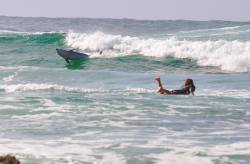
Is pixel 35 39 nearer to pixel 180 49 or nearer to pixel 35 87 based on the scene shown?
pixel 180 49

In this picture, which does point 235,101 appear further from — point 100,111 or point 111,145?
point 111,145

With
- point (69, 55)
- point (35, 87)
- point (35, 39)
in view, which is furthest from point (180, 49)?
point (35, 87)

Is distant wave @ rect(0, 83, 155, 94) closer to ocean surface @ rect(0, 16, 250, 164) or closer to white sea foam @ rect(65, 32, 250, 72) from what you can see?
ocean surface @ rect(0, 16, 250, 164)

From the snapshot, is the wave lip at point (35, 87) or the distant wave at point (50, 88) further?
the wave lip at point (35, 87)

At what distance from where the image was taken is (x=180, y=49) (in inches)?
1566

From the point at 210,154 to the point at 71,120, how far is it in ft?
15.7

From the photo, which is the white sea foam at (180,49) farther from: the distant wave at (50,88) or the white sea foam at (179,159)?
the white sea foam at (179,159)

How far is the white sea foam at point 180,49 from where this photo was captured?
1348 inches

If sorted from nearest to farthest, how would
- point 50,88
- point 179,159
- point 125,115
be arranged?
Answer: point 179,159 → point 125,115 → point 50,88

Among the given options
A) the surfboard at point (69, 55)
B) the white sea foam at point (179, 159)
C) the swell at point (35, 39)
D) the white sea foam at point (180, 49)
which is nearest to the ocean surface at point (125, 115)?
the white sea foam at point (179, 159)

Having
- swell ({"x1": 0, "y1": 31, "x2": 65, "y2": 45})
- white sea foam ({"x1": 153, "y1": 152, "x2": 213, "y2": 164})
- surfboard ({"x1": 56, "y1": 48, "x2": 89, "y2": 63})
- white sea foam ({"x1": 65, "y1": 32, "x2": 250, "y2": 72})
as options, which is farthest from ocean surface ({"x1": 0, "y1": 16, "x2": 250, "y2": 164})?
swell ({"x1": 0, "y1": 31, "x2": 65, "y2": 45})

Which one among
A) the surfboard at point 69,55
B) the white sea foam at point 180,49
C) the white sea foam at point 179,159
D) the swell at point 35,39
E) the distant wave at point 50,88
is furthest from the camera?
the swell at point 35,39

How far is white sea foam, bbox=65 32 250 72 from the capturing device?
34250 mm

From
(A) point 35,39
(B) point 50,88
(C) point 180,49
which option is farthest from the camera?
(A) point 35,39
